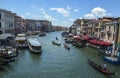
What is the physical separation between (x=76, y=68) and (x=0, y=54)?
1307cm

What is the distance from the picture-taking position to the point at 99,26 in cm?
6050

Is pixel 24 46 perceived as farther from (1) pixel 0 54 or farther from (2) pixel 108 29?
(2) pixel 108 29

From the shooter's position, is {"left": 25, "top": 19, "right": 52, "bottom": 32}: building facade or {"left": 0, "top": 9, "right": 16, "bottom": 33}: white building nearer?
{"left": 0, "top": 9, "right": 16, "bottom": 33}: white building

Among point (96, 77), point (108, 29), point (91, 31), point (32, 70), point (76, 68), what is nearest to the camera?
point (96, 77)

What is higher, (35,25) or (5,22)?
(35,25)

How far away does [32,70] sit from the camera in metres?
28.0

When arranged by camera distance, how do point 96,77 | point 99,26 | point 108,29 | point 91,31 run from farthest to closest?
point 91,31 < point 99,26 < point 108,29 < point 96,77

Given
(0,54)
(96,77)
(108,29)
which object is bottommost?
(96,77)

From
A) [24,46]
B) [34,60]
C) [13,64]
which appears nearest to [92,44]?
[24,46]

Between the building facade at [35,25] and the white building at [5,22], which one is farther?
the building facade at [35,25]

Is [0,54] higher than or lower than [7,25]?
lower

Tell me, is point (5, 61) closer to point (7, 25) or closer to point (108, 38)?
point (108, 38)

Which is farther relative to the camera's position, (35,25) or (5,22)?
(35,25)

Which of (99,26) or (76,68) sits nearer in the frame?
(76,68)
